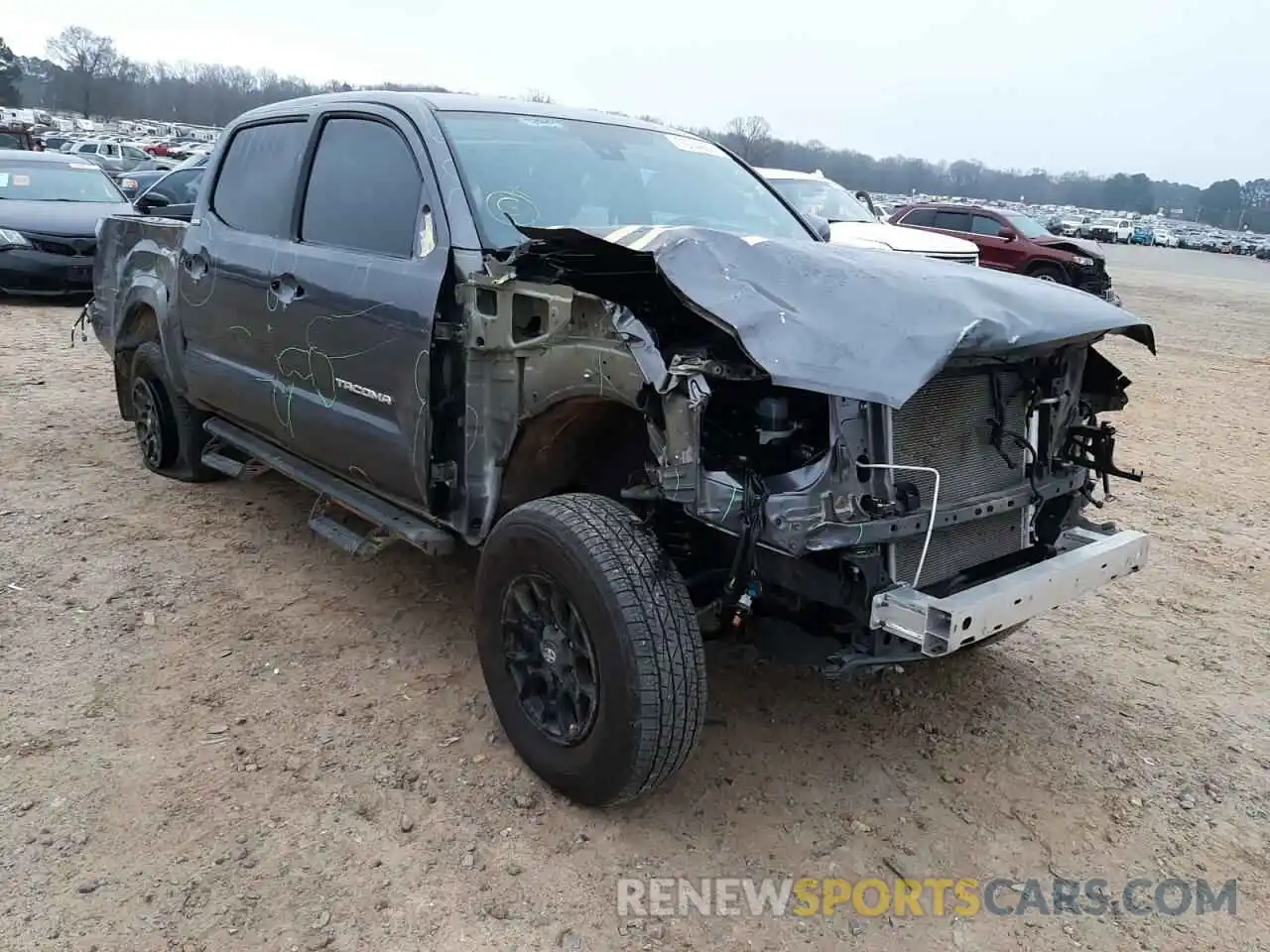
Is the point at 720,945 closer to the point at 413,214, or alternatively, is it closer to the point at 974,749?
the point at 974,749

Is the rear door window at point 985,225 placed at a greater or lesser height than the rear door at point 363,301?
greater

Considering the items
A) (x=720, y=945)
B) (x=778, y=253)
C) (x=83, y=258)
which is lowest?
(x=720, y=945)

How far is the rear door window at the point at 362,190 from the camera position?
339 cm

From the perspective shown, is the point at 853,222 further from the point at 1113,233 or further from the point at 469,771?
the point at 1113,233

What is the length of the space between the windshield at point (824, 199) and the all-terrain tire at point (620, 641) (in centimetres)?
903

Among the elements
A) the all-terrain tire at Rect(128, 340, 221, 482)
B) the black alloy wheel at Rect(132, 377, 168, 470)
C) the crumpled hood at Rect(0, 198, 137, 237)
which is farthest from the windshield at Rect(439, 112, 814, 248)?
the crumpled hood at Rect(0, 198, 137, 237)

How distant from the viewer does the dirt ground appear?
2.41 meters

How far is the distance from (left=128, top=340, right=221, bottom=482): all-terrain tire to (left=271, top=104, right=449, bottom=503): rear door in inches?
58.0

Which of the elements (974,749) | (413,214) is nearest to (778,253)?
(413,214)

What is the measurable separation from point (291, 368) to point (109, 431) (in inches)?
123

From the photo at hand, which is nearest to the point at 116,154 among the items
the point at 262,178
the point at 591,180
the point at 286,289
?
the point at 262,178

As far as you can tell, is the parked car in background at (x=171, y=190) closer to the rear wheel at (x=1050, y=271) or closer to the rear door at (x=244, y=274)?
the rear door at (x=244, y=274)

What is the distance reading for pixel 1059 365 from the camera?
9.36 ft

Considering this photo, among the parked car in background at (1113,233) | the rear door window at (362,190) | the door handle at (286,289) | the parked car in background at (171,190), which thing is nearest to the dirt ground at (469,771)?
the door handle at (286,289)
